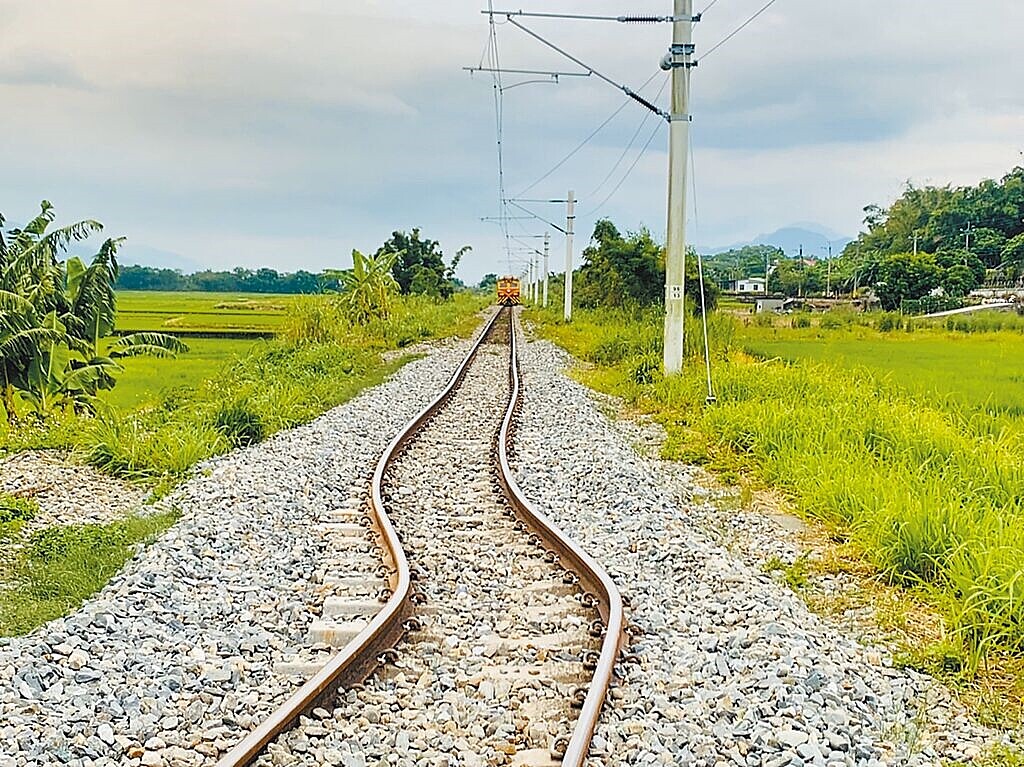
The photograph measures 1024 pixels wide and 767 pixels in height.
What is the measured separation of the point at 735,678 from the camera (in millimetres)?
4527

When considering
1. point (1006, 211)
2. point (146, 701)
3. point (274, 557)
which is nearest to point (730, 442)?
point (274, 557)

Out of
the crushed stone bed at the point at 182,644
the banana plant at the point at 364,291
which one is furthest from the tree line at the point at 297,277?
the crushed stone bed at the point at 182,644

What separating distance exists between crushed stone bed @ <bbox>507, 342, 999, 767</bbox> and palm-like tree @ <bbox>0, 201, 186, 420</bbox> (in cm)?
793

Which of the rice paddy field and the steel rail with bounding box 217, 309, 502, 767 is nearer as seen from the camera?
the steel rail with bounding box 217, 309, 502, 767

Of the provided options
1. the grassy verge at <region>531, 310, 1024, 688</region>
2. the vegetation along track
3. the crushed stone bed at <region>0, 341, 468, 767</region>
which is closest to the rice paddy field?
the crushed stone bed at <region>0, 341, 468, 767</region>

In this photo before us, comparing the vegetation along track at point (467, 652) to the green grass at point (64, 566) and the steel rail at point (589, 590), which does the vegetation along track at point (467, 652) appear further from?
the green grass at point (64, 566)

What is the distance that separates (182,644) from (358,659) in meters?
1.02

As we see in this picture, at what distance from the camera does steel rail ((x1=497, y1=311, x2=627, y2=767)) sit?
380 centimetres

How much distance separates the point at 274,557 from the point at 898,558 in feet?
13.3

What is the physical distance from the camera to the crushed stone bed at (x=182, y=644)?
155 inches

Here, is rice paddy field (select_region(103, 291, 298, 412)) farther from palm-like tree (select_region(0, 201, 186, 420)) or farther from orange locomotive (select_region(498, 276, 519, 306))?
orange locomotive (select_region(498, 276, 519, 306))

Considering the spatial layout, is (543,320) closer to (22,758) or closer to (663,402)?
(663,402)

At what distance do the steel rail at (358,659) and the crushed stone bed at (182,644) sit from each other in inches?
8.4

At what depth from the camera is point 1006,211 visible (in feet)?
218
